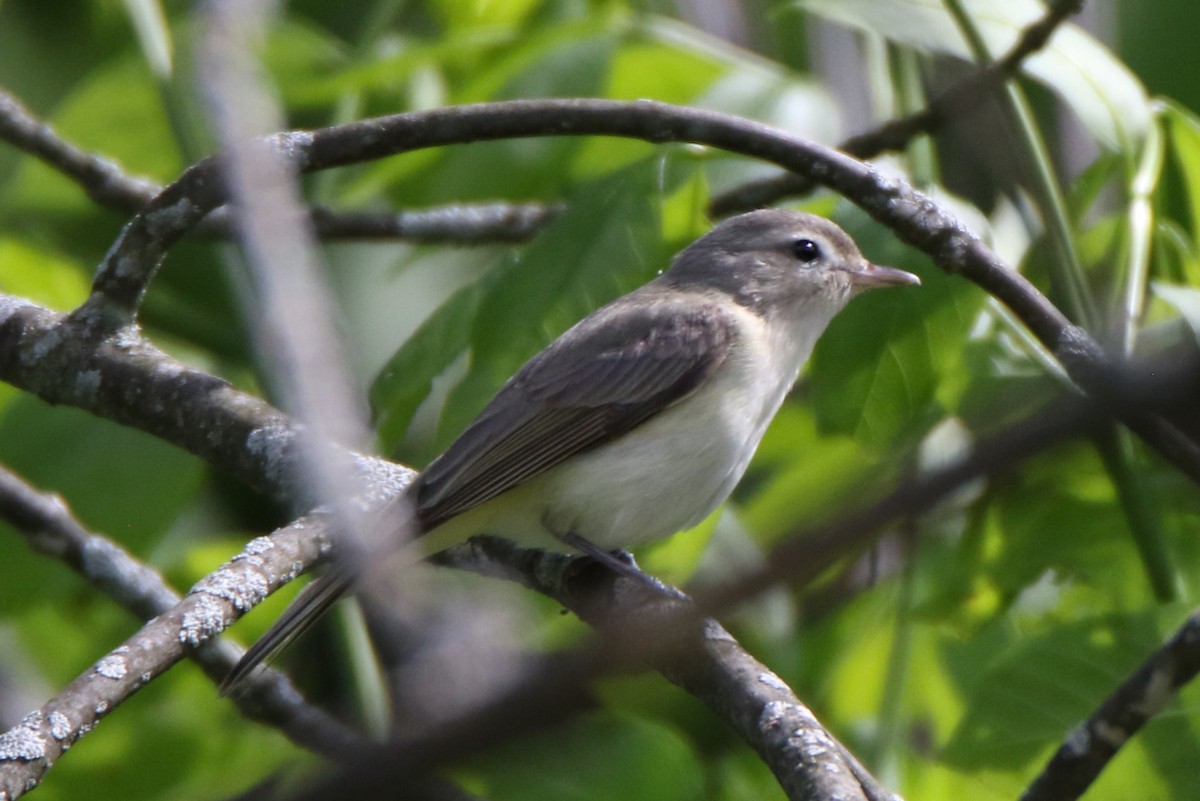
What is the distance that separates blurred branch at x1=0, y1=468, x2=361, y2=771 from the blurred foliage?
0.29m

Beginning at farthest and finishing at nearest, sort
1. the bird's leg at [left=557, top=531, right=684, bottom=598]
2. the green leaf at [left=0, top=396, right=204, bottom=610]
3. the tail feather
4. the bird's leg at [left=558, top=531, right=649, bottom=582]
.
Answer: the green leaf at [left=0, top=396, right=204, bottom=610] → the bird's leg at [left=558, top=531, right=649, bottom=582] → the bird's leg at [left=557, top=531, right=684, bottom=598] → the tail feather

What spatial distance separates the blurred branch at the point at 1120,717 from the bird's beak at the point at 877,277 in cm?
121

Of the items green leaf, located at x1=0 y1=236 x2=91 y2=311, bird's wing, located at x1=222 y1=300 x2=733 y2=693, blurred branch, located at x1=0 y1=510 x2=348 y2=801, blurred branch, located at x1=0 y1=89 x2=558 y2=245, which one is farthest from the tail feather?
green leaf, located at x1=0 y1=236 x2=91 y2=311

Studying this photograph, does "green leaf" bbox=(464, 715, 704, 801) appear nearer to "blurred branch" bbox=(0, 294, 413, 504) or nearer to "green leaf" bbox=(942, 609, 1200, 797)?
"green leaf" bbox=(942, 609, 1200, 797)

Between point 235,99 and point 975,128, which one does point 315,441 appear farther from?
point 975,128

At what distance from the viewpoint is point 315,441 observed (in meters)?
1.42

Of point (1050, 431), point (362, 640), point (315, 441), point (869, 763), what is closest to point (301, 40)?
point (362, 640)

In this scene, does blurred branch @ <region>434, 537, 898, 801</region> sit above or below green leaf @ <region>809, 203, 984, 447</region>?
below

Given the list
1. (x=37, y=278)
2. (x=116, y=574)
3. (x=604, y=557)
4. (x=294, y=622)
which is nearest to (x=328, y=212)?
(x=37, y=278)

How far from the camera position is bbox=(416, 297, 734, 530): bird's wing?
337 centimetres

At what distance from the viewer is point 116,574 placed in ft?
10.6

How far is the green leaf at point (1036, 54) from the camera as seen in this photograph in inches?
124

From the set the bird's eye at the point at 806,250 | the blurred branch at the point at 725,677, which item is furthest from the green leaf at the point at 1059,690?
the bird's eye at the point at 806,250

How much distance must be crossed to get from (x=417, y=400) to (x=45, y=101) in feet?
12.5
